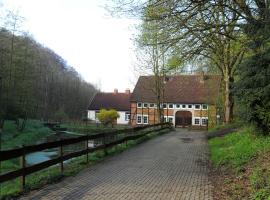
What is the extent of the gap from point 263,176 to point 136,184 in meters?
3.12

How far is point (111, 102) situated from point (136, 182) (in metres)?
74.5

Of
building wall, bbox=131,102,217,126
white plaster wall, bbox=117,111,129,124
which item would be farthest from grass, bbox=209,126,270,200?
white plaster wall, bbox=117,111,129,124

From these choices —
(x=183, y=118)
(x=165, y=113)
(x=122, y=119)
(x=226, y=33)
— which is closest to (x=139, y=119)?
(x=165, y=113)

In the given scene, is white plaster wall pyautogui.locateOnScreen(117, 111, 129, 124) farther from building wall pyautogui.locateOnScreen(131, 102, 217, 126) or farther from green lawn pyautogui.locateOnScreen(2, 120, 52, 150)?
green lawn pyautogui.locateOnScreen(2, 120, 52, 150)

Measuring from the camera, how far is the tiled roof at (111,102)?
8406cm

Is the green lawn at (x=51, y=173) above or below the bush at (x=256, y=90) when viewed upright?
below

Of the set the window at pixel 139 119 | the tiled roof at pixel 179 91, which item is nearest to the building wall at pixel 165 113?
the window at pixel 139 119

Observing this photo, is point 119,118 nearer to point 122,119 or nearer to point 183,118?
point 122,119

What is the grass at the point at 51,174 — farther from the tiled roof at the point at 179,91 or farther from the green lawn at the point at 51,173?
the tiled roof at the point at 179,91

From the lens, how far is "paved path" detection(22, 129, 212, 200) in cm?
934

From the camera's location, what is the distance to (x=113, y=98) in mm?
86688

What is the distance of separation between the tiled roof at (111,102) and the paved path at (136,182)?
6744cm

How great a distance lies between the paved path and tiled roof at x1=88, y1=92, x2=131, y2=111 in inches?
2655

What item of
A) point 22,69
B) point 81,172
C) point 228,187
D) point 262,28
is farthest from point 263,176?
point 22,69
